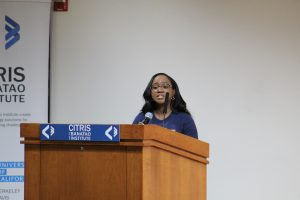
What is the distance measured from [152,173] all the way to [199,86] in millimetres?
2610

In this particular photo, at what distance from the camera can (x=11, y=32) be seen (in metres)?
Result: 5.01

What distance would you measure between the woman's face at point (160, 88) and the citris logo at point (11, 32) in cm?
173

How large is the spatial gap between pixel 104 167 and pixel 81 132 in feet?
0.59

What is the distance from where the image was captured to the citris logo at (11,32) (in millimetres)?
5008

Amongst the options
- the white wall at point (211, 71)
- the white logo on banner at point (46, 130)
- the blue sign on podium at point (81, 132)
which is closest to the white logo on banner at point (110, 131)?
the blue sign on podium at point (81, 132)

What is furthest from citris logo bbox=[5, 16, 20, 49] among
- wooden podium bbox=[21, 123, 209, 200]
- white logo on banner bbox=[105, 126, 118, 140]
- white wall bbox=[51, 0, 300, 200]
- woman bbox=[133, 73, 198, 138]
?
white logo on banner bbox=[105, 126, 118, 140]

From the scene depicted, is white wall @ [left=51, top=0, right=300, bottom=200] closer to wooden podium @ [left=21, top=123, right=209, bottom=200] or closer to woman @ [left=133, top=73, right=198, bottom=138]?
woman @ [left=133, top=73, right=198, bottom=138]

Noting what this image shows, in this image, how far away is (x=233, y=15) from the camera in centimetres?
512

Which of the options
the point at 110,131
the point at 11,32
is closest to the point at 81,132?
the point at 110,131

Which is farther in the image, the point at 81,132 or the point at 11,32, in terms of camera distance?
the point at 11,32

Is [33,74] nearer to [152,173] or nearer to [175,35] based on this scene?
[175,35]

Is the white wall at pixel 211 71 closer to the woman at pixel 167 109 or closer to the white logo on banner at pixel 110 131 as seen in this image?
the woman at pixel 167 109

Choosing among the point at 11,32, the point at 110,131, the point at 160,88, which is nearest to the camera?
the point at 110,131

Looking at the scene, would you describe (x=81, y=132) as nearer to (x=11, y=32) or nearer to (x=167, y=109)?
(x=167, y=109)
